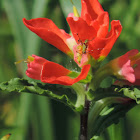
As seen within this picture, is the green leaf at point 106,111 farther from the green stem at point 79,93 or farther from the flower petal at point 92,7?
the flower petal at point 92,7

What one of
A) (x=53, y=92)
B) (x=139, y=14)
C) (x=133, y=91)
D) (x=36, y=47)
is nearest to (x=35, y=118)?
(x=36, y=47)

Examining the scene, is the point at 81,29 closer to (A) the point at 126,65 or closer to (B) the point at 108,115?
(A) the point at 126,65

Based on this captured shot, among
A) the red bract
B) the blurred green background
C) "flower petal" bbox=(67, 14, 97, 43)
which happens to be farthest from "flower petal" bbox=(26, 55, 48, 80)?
the blurred green background

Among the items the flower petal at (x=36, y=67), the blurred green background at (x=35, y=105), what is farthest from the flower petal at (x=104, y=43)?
the blurred green background at (x=35, y=105)

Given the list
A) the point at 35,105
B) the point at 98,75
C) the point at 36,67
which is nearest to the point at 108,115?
the point at 98,75

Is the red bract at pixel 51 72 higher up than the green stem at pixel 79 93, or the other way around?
the red bract at pixel 51 72

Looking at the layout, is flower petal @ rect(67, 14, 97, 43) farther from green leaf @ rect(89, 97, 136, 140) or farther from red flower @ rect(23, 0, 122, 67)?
green leaf @ rect(89, 97, 136, 140)

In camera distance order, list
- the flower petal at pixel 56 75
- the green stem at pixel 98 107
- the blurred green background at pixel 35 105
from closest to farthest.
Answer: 1. the flower petal at pixel 56 75
2. the green stem at pixel 98 107
3. the blurred green background at pixel 35 105

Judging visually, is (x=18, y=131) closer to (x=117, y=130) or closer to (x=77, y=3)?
(x=117, y=130)
